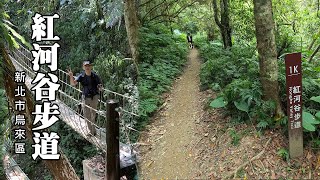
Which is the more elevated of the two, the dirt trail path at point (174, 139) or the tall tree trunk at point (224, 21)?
the tall tree trunk at point (224, 21)

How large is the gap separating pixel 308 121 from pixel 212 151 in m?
1.29

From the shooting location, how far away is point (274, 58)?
405 cm

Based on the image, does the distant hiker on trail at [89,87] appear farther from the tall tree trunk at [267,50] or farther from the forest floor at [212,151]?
the tall tree trunk at [267,50]

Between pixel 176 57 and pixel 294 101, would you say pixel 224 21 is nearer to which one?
pixel 176 57

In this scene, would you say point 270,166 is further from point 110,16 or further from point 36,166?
point 36,166

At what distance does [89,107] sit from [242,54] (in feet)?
12.3

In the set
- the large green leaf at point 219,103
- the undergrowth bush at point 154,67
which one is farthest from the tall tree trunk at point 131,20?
the large green leaf at point 219,103

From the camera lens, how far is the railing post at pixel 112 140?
10.0 ft

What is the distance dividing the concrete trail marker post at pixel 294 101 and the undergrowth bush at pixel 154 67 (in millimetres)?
2471

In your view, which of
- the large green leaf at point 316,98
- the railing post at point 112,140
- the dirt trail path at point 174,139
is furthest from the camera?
the dirt trail path at point 174,139

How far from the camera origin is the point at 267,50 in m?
4.01

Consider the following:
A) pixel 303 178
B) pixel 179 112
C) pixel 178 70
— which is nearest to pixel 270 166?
pixel 303 178

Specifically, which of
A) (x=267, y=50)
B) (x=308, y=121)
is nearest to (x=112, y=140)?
(x=267, y=50)

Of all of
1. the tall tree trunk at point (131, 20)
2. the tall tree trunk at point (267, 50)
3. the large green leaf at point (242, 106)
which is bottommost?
the large green leaf at point (242, 106)
